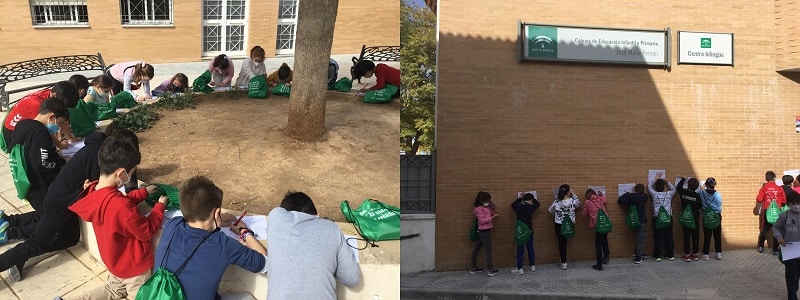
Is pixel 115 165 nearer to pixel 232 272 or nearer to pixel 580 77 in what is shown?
pixel 232 272

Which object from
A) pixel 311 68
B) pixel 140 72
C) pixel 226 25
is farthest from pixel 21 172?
pixel 226 25

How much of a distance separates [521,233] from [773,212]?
249 centimetres

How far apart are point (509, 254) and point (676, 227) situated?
1793mm

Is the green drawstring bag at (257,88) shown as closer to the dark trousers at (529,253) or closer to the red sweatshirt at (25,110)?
the red sweatshirt at (25,110)

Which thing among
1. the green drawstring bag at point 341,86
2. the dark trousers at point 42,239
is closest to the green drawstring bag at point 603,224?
the green drawstring bag at point 341,86

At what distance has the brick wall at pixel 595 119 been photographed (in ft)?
20.0

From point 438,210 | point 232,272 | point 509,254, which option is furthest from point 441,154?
point 232,272

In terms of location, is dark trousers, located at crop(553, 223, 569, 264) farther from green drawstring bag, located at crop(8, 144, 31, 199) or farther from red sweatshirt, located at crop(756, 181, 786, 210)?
green drawstring bag, located at crop(8, 144, 31, 199)

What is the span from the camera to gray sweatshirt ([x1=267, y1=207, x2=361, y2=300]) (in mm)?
2227

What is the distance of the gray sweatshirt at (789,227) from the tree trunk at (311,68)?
3.18 meters

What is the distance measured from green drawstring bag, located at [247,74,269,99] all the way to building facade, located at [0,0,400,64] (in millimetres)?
A: 1382

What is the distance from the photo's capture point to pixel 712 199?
625 centimetres

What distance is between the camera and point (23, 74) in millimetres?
5957

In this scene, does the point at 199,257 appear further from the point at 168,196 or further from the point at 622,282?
the point at 622,282
